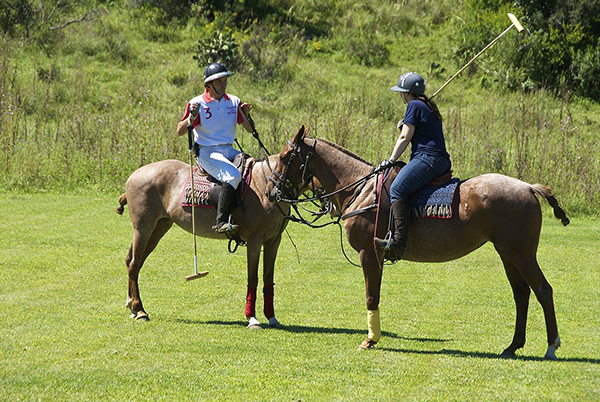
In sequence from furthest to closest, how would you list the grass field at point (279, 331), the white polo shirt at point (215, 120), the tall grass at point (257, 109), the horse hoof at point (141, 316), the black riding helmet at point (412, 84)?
1. the tall grass at point (257, 109)
2. the horse hoof at point (141, 316)
3. the white polo shirt at point (215, 120)
4. the black riding helmet at point (412, 84)
5. the grass field at point (279, 331)

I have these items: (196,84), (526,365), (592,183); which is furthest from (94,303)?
(196,84)

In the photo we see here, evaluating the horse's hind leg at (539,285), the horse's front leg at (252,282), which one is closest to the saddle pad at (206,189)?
the horse's front leg at (252,282)

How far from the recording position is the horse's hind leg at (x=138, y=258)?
872 cm

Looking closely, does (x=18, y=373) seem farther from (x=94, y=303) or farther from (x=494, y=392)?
(x=494, y=392)

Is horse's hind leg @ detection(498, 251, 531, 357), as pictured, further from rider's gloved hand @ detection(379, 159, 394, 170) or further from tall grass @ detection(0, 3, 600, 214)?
tall grass @ detection(0, 3, 600, 214)

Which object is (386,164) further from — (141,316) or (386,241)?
(141,316)

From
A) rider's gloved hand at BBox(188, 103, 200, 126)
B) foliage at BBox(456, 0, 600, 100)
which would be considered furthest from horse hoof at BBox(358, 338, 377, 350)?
foliage at BBox(456, 0, 600, 100)

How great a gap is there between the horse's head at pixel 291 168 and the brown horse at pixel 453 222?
0.01 metres

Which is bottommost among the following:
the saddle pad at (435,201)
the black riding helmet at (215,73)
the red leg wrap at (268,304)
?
the red leg wrap at (268,304)

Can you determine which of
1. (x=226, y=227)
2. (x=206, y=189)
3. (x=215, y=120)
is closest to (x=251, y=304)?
(x=226, y=227)

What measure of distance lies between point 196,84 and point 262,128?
486cm

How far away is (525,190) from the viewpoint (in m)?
6.85

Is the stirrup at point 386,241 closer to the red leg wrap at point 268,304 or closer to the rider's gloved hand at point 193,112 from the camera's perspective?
the red leg wrap at point 268,304

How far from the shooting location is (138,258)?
902 cm
